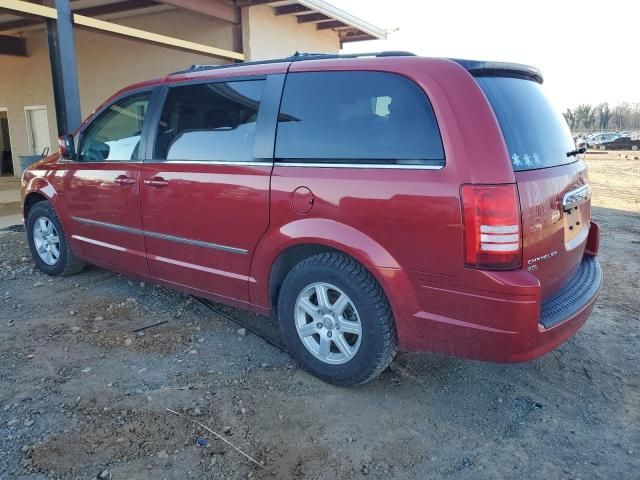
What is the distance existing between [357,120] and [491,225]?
100cm

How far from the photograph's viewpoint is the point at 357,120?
300 centimetres

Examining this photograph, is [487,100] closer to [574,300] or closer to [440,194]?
[440,194]

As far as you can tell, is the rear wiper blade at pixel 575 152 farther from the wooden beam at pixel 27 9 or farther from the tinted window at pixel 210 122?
the wooden beam at pixel 27 9

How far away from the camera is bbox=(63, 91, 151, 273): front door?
13.8 ft

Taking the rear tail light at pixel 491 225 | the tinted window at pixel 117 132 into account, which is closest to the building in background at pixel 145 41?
the tinted window at pixel 117 132

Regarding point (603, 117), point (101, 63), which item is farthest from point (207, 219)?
point (603, 117)

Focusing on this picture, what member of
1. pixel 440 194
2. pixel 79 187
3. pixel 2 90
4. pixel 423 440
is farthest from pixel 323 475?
pixel 2 90

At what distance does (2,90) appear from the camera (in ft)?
48.8

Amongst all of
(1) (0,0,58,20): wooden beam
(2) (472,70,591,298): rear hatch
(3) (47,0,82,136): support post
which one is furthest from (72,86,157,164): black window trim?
(2) (472,70,591,298): rear hatch

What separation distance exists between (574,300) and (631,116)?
86.0 m

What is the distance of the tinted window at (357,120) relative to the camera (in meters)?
2.76

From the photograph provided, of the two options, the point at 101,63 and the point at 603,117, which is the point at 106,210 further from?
the point at 603,117

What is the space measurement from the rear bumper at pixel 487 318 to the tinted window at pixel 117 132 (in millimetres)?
2663

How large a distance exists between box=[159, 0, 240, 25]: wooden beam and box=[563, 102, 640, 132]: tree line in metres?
65.0
